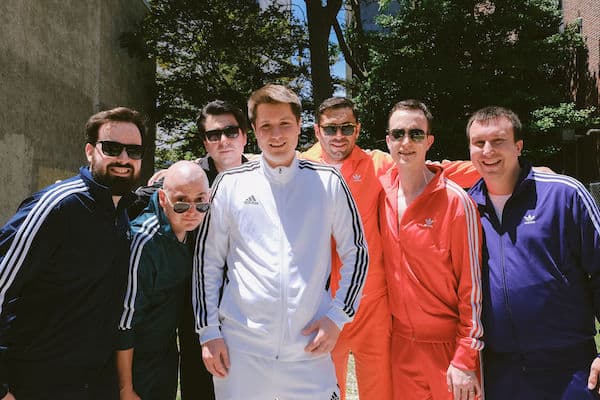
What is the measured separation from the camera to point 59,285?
A: 2.51 m

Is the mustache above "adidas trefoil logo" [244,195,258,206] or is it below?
above

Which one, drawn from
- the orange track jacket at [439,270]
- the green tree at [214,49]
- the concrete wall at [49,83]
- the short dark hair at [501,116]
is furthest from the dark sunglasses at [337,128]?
the green tree at [214,49]

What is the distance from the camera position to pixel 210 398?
347 cm

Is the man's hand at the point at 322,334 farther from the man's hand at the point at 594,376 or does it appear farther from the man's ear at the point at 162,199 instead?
the man's hand at the point at 594,376

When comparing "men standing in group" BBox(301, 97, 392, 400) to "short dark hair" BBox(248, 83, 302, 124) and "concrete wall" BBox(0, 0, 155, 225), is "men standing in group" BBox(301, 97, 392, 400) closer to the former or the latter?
"short dark hair" BBox(248, 83, 302, 124)

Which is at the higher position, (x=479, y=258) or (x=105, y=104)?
(x=105, y=104)

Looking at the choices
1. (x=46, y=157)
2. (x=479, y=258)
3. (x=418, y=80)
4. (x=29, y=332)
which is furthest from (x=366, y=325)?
(x=418, y=80)

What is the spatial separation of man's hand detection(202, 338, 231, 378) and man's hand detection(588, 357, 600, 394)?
2.14 m

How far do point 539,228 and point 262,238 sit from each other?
70.4 inches

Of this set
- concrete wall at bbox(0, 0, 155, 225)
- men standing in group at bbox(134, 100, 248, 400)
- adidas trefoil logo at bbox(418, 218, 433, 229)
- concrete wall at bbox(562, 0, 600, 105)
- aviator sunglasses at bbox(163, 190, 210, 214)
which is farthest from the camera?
concrete wall at bbox(562, 0, 600, 105)

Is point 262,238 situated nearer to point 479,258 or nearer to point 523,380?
point 479,258

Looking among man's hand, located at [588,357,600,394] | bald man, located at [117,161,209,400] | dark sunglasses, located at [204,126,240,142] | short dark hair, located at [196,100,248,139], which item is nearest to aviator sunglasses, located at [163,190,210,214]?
bald man, located at [117,161,209,400]

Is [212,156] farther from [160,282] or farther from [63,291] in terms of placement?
[63,291]

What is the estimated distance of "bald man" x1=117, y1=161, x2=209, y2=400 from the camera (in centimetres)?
283
